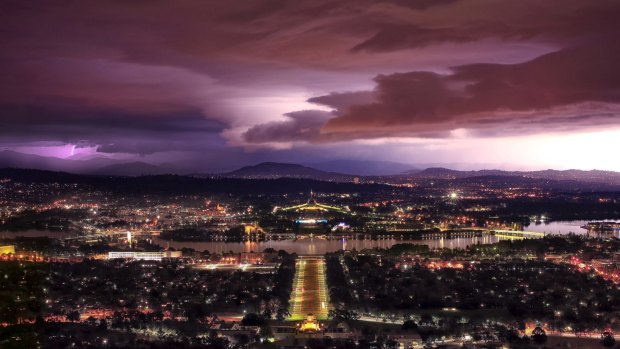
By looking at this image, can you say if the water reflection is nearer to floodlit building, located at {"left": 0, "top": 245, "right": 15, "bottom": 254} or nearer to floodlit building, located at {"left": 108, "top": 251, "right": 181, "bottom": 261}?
floodlit building, located at {"left": 108, "top": 251, "right": 181, "bottom": 261}

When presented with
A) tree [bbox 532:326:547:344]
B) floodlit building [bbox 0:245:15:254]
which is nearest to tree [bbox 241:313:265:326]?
tree [bbox 532:326:547:344]

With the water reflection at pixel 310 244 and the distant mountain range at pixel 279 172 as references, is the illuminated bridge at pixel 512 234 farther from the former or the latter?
the distant mountain range at pixel 279 172

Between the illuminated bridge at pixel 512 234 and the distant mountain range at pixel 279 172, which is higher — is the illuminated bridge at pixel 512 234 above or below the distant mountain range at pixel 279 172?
below

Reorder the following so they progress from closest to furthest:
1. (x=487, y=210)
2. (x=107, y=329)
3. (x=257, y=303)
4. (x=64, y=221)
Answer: (x=107, y=329), (x=257, y=303), (x=64, y=221), (x=487, y=210)

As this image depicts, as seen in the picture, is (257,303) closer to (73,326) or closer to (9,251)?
(73,326)

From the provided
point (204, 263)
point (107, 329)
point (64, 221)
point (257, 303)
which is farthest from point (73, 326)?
point (64, 221)

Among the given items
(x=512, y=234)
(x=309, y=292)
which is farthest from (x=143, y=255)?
(x=512, y=234)

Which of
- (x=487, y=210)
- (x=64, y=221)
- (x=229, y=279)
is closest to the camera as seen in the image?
(x=229, y=279)

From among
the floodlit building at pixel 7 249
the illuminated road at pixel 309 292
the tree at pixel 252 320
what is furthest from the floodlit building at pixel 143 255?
the tree at pixel 252 320
